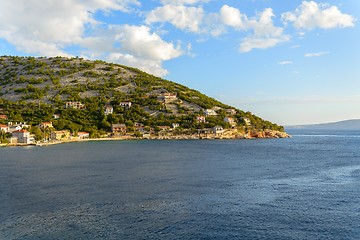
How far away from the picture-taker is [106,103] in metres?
154

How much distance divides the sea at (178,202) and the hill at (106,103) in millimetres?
68617

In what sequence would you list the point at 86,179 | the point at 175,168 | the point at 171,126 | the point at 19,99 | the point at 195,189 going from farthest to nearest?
the point at 19,99
the point at 171,126
the point at 175,168
the point at 86,179
the point at 195,189

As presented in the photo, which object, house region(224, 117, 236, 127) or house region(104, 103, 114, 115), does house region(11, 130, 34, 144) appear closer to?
house region(104, 103, 114, 115)

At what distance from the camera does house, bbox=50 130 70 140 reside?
110 meters

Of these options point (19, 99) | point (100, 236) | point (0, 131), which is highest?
point (19, 99)

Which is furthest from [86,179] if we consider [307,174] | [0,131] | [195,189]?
[0,131]

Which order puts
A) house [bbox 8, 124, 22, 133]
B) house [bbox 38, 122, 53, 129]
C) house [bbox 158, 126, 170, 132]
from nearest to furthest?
house [bbox 8, 124, 22, 133], house [bbox 38, 122, 53, 129], house [bbox 158, 126, 170, 132]

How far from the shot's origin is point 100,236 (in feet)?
77.9

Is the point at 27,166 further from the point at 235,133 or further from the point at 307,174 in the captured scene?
the point at 235,133

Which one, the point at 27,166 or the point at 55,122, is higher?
the point at 55,122

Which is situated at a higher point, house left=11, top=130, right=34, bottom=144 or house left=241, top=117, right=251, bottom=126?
house left=241, top=117, right=251, bottom=126

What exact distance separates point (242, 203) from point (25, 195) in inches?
848

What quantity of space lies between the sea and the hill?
225 feet

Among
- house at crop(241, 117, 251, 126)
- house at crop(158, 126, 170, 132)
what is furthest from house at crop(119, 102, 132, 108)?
house at crop(241, 117, 251, 126)
